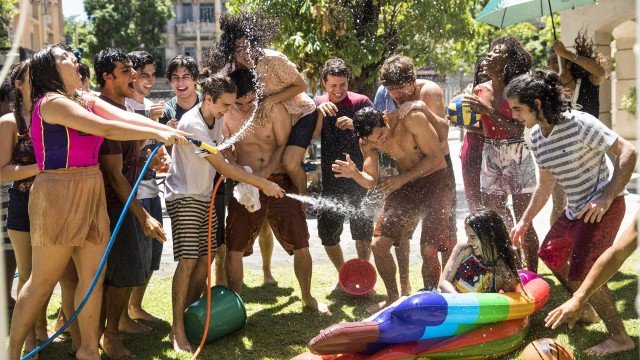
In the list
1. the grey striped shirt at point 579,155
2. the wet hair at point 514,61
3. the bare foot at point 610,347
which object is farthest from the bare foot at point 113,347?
the wet hair at point 514,61

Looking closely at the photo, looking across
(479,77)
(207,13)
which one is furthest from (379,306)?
(207,13)

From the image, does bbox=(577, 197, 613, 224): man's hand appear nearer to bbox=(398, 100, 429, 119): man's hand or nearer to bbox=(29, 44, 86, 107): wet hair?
bbox=(398, 100, 429, 119): man's hand

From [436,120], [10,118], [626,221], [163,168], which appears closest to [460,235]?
[626,221]

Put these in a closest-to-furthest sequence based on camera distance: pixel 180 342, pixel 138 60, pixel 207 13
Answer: pixel 180 342 → pixel 138 60 → pixel 207 13

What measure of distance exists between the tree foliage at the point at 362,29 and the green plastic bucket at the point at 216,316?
18.8ft

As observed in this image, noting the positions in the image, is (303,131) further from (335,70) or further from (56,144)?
(56,144)

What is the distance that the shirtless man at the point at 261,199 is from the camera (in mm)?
5910

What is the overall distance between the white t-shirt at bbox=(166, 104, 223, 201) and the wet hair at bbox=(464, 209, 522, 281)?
1.89 metres

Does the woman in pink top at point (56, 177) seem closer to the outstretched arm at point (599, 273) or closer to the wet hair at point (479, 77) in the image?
the outstretched arm at point (599, 273)

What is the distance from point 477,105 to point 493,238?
153 centimetres

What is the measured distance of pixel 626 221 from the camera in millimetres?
8867

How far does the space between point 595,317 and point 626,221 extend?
3888 millimetres

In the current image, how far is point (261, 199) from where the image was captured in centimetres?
597

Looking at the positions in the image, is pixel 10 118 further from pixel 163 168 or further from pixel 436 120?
pixel 436 120
